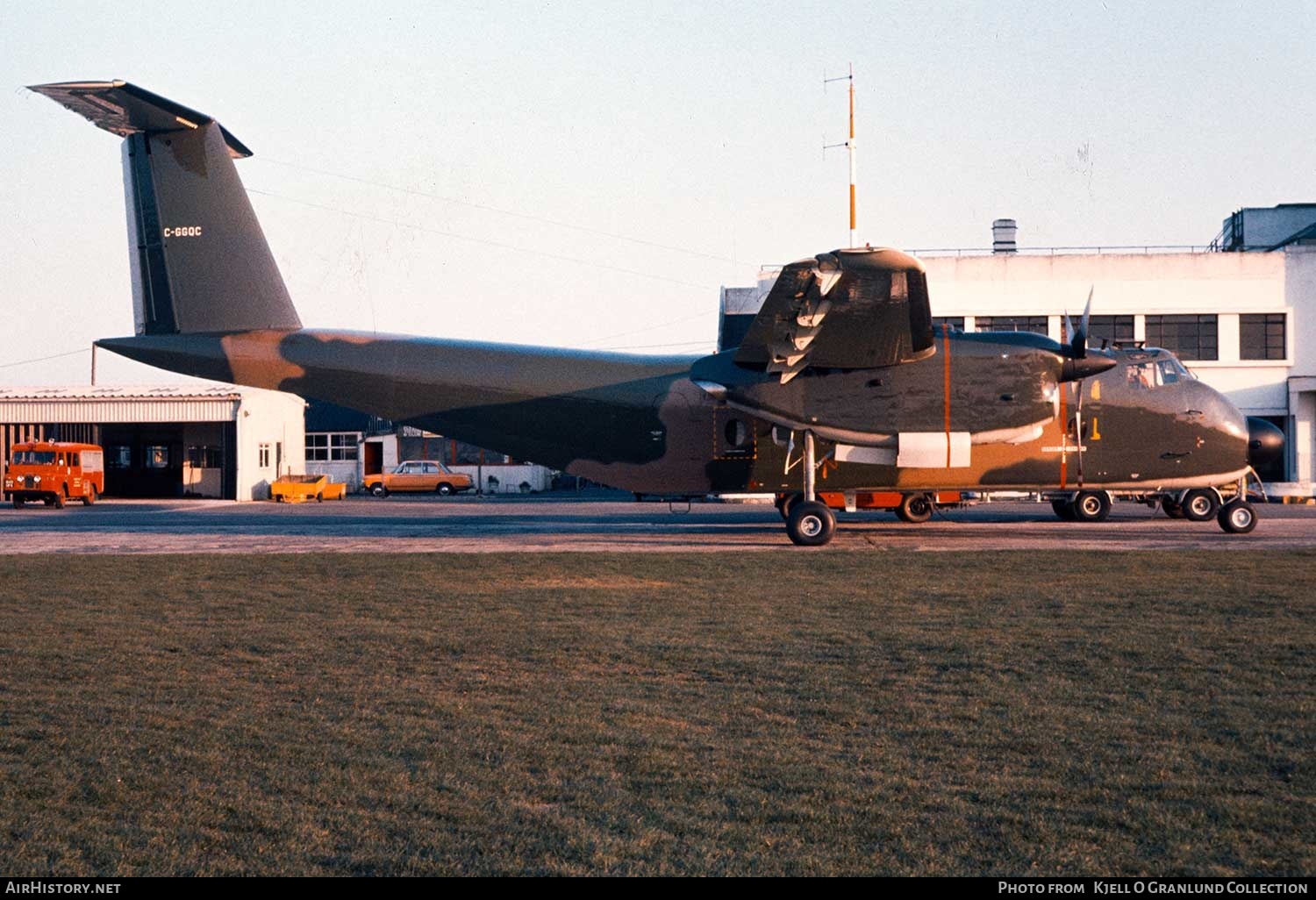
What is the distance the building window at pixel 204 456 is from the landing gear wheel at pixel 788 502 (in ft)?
143

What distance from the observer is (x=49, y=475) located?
47.1m

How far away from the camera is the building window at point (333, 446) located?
6625cm

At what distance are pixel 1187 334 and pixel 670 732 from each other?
43526mm

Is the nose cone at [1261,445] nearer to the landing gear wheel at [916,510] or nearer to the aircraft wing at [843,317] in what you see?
the landing gear wheel at [916,510]

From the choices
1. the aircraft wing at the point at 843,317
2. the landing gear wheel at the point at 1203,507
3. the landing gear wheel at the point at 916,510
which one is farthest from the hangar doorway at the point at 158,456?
the landing gear wheel at the point at 1203,507

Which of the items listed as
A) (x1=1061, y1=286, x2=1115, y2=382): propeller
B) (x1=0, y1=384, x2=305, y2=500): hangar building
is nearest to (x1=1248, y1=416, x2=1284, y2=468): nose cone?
(x1=1061, y1=286, x2=1115, y2=382): propeller

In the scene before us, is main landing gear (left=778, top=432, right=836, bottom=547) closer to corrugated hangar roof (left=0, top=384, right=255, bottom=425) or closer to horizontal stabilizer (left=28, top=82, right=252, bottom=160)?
horizontal stabilizer (left=28, top=82, right=252, bottom=160)

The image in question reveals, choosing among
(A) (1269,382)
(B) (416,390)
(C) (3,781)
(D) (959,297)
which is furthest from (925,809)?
(A) (1269,382)

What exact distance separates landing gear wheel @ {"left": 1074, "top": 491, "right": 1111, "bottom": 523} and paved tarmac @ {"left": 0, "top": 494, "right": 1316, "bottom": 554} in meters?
0.41

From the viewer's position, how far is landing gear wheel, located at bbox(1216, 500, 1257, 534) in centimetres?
2272

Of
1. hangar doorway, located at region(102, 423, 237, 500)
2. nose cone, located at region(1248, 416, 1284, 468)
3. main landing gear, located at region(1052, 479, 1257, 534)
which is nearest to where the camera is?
main landing gear, located at region(1052, 479, 1257, 534)

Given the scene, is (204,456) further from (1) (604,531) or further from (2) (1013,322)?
(1) (604,531)
